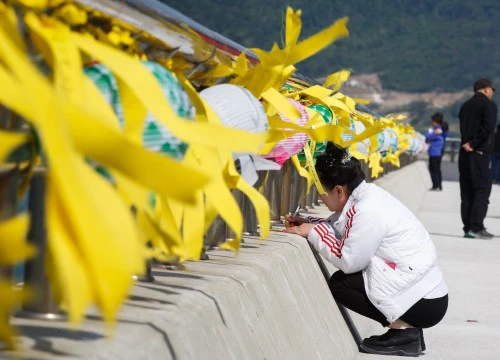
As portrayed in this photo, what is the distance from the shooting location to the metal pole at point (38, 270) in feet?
8.88

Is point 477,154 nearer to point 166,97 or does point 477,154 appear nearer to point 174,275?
point 174,275

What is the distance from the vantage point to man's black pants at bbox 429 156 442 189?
86.3 ft


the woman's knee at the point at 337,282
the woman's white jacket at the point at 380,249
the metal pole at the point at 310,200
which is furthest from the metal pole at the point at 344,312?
the metal pole at the point at 310,200

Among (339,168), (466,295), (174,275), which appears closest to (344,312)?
(339,168)

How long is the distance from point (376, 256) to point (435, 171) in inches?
823

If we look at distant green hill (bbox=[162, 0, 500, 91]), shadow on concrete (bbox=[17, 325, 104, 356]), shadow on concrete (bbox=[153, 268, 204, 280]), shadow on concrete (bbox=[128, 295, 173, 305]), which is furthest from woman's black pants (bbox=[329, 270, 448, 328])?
distant green hill (bbox=[162, 0, 500, 91])

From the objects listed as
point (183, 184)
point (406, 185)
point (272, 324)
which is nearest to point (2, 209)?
point (183, 184)

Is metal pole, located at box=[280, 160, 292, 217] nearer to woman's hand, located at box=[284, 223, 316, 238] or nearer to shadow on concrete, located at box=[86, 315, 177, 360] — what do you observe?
woman's hand, located at box=[284, 223, 316, 238]

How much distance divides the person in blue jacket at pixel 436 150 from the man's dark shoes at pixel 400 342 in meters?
20.7

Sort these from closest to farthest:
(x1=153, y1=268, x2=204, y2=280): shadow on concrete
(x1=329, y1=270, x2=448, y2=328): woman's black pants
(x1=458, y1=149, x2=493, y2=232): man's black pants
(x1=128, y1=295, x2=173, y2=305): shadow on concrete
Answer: (x1=128, y1=295, x2=173, y2=305): shadow on concrete → (x1=153, y1=268, x2=204, y2=280): shadow on concrete → (x1=329, y1=270, x2=448, y2=328): woman's black pants → (x1=458, y1=149, x2=493, y2=232): man's black pants

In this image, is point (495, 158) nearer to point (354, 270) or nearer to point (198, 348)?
point (354, 270)

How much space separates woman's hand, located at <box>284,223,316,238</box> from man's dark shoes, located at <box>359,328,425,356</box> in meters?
0.58

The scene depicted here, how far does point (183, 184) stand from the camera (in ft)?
5.44

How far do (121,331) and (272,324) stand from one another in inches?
51.2
